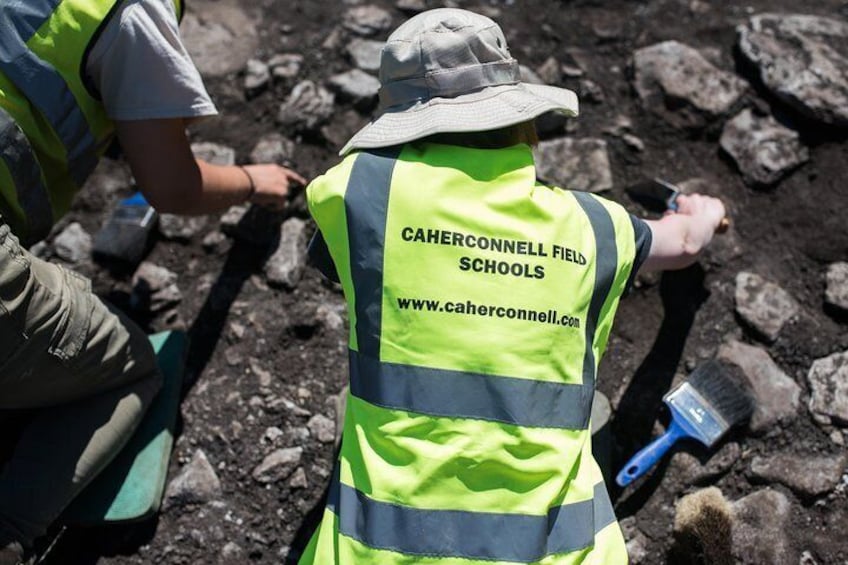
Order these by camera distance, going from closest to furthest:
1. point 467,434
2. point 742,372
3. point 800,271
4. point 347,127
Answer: point 467,434
point 742,372
point 800,271
point 347,127

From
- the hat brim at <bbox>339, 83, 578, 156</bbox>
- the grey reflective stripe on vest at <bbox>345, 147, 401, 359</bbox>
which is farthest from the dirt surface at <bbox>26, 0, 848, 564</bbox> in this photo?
the hat brim at <bbox>339, 83, 578, 156</bbox>

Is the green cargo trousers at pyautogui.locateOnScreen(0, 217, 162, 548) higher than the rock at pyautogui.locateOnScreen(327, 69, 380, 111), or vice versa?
the rock at pyautogui.locateOnScreen(327, 69, 380, 111)

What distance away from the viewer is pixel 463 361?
5.20 ft

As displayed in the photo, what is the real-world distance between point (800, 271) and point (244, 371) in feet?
5.88

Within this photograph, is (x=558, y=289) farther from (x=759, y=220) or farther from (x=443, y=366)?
(x=759, y=220)

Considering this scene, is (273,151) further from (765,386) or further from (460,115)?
(765,386)

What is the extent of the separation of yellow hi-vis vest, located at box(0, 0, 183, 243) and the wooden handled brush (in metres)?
1.69

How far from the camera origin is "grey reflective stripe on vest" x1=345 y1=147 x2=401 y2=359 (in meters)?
1.63

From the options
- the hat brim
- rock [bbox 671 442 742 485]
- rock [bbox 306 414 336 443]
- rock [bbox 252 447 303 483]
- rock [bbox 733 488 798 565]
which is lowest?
rock [bbox 733 488 798 565]

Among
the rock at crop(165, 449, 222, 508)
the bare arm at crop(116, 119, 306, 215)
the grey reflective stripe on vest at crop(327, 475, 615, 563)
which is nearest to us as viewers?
the grey reflective stripe on vest at crop(327, 475, 615, 563)

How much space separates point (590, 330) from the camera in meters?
1.74

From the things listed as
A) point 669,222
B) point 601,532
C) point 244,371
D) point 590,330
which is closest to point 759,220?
point 669,222

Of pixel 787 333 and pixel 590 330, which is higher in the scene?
pixel 590 330

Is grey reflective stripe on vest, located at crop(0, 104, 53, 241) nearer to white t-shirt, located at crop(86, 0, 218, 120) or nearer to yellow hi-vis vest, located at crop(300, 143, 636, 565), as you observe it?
white t-shirt, located at crop(86, 0, 218, 120)
